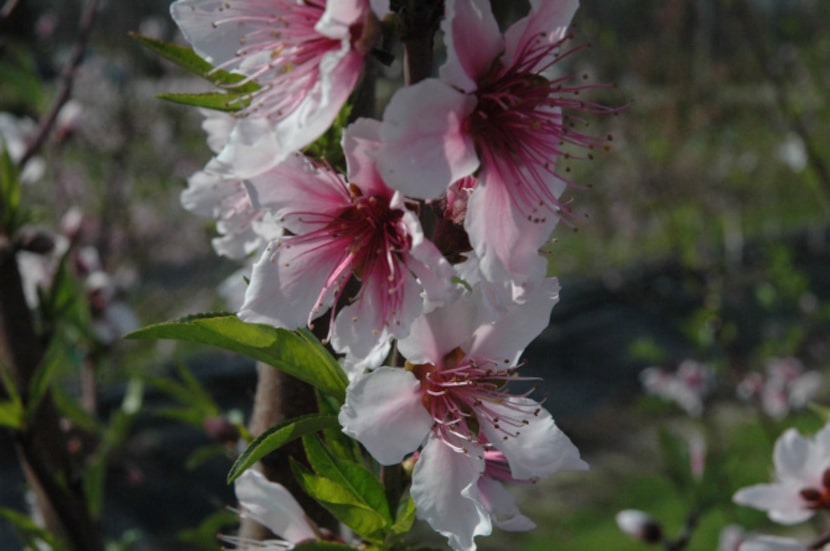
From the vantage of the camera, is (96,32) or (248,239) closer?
(248,239)

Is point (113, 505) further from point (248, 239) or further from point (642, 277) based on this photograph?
point (642, 277)

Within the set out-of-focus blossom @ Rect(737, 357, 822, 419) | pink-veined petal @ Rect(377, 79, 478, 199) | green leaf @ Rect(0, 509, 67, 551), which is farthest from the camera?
out-of-focus blossom @ Rect(737, 357, 822, 419)

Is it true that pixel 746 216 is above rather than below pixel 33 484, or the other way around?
below

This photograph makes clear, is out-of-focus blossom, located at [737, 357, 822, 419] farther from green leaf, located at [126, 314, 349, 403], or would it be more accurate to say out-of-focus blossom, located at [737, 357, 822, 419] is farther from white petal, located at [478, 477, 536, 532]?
green leaf, located at [126, 314, 349, 403]

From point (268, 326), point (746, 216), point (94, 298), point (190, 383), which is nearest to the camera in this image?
point (268, 326)

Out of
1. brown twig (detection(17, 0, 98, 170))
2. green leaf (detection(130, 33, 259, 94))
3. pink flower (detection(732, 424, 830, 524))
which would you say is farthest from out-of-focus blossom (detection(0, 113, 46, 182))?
pink flower (detection(732, 424, 830, 524))

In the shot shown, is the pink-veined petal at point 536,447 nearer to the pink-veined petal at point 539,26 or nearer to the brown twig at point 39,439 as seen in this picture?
the pink-veined petal at point 539,26

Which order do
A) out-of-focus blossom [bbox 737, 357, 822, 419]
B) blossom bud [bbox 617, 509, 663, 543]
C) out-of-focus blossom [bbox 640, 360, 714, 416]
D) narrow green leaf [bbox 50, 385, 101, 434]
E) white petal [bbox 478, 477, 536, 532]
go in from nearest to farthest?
1. white petal [bbox 478, 477, 536, 532]
2. narrow green leaf [bbox 50, 385, 101, 434]
3. blossom bud [bbox 617, 509, 663, 543]
4. out-of-focus blossom [bbox 640, 360, 714, 416]
5. out-of-focus blossom [bbox 737, 357, 822, 419]

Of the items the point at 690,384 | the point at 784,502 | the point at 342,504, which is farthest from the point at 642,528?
the point at 690,384

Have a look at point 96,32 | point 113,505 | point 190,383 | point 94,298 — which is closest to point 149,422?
point 113,505
